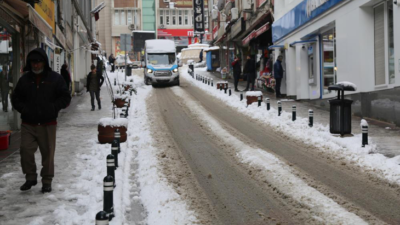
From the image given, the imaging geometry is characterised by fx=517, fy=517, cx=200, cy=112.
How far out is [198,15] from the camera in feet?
187

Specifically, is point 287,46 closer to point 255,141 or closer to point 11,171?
point 255,141

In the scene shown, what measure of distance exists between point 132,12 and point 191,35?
9767mm

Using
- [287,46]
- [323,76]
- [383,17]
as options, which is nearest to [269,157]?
[383,17]

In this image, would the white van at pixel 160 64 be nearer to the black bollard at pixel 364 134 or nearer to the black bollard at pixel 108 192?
the black bollard at pixel 364 134

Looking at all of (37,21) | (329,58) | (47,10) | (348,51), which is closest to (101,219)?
(37,21)

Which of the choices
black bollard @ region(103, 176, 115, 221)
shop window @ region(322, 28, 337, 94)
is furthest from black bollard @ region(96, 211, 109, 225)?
shop window @ region(322, 28, 337, 94)

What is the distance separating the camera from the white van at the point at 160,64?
33719mm

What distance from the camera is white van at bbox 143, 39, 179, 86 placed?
111 feet

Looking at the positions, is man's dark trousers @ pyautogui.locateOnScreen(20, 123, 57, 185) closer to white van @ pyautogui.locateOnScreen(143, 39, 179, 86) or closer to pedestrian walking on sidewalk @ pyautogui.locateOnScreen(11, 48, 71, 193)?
pedestrian walking on sidewalk @ pyautogui.locateOnScreen(11, 48, 71, 193)

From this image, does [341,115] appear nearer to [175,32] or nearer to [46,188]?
[46,188]

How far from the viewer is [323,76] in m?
20.1

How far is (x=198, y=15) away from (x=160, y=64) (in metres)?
23.6

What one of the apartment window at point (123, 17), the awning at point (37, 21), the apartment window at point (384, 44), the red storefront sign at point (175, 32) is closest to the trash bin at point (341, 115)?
the apartment window at point (384, 44)

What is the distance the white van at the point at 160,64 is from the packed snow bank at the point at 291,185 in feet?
71.9
